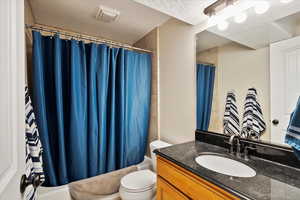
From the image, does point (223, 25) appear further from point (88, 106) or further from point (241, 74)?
point (88, 106)

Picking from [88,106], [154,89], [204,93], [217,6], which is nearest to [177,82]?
[204,93]

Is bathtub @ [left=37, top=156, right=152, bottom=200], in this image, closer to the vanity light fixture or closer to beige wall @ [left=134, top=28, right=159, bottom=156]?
beige wall @ [left=134, top=28, right=159, bottom=156]

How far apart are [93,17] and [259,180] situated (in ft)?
7.20

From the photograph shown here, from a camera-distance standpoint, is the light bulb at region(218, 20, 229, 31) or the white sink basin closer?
the white sink basin

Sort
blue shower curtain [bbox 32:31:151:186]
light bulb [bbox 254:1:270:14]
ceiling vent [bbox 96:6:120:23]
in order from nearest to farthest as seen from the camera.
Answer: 1. light bulb [bbox 254:1:270:14]
2. blue shower curtain [bbox 32:31:151:186]
3. ceiling vent [bbox 96:6:120:23]

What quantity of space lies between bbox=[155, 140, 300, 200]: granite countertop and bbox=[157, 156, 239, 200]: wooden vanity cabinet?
34 mm

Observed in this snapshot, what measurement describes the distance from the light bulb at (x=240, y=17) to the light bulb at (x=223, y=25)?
7cm

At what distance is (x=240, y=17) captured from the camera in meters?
1.13

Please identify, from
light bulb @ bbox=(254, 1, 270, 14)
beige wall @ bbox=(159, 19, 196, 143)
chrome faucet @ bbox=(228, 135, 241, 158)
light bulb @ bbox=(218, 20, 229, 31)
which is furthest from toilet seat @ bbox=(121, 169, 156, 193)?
light bulb @ bbox=(254, 1, 270, 14)

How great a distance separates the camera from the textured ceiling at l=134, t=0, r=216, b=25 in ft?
3.92

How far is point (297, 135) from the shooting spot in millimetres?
563

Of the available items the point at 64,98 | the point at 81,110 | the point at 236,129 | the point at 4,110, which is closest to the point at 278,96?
the point at 236,129

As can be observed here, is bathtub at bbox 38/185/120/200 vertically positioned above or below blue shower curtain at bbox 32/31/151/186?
below

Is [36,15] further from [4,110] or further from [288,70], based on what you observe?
[288,70]
